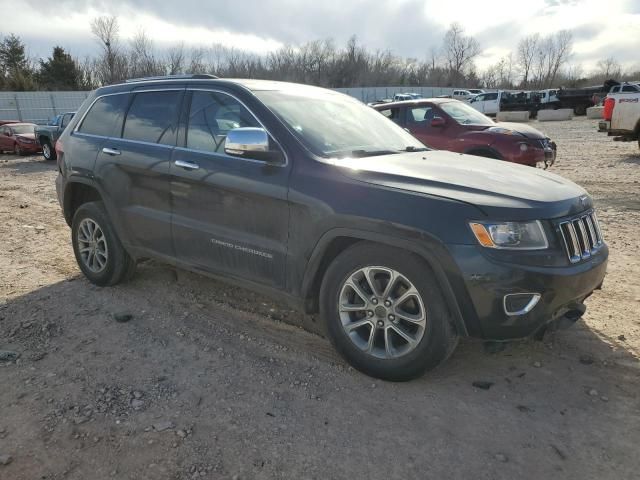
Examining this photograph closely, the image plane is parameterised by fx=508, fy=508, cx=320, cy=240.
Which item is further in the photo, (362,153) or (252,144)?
(362,153)

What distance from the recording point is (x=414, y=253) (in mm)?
2943

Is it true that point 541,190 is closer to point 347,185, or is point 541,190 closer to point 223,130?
point 347,185

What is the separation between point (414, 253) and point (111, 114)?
3237mm

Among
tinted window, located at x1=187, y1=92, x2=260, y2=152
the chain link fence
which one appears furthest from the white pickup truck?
the chain link fence

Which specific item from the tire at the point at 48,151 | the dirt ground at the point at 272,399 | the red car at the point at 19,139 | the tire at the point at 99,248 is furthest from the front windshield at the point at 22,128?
the dirt ground at the point at 272,399

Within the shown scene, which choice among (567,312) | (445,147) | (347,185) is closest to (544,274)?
(567,312)

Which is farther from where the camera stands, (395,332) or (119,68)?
(119,68)

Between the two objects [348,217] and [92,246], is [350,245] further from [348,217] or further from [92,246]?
[92,246]

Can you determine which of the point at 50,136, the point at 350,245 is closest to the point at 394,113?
the point at 350,245

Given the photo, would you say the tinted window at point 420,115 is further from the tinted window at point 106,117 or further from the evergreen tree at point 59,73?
the evergreen tree at point 59,73

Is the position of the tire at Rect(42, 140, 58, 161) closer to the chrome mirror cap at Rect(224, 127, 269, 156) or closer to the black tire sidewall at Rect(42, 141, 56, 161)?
the black tire sidewall at Rect(42, 141, 56, 161)

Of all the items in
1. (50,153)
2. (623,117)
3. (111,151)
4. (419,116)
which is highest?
(419,116)

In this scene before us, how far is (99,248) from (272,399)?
2651 millimetres

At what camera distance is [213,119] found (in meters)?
3.84
